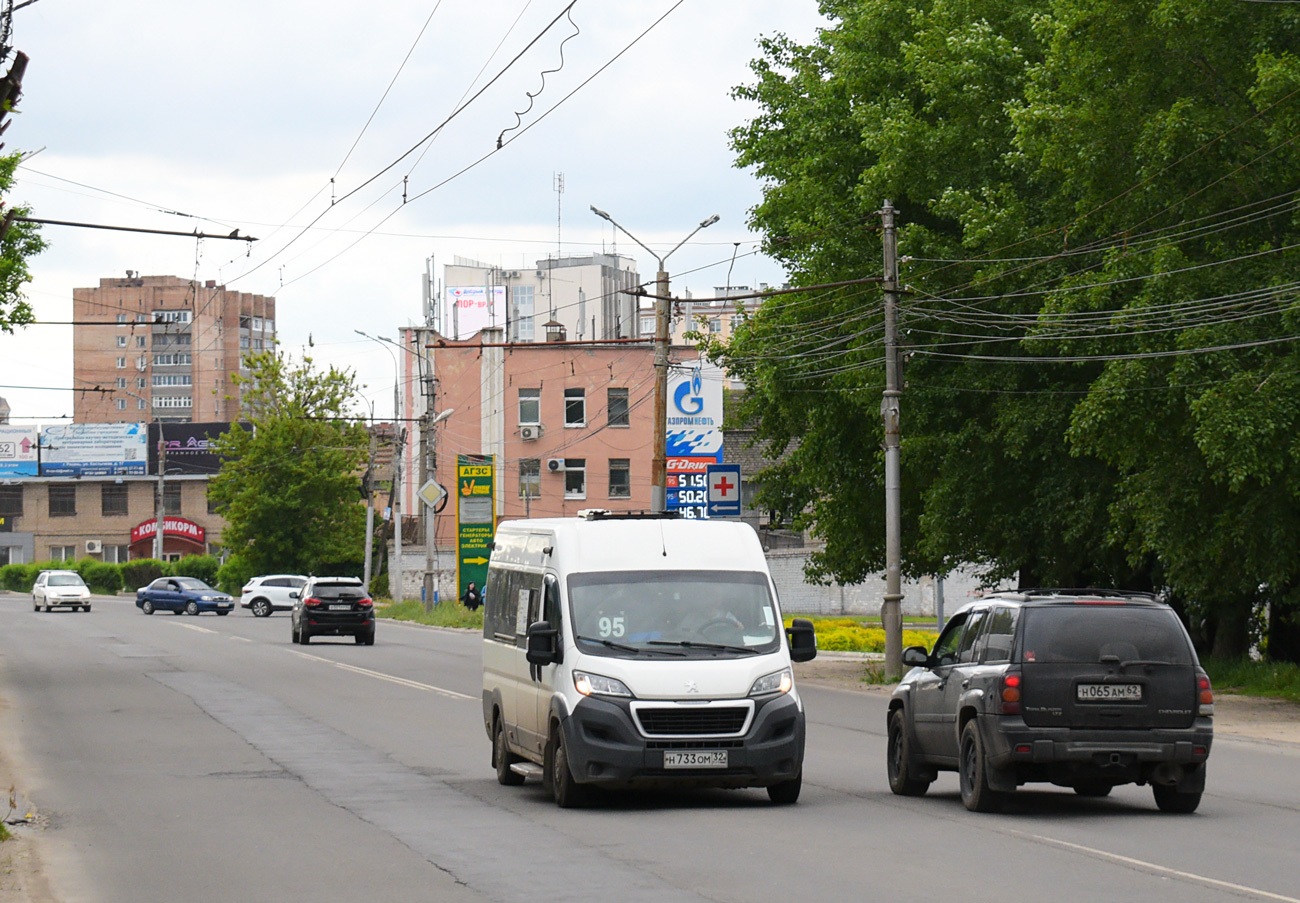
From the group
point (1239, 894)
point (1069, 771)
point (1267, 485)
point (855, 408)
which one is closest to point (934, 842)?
point (1069, 771)

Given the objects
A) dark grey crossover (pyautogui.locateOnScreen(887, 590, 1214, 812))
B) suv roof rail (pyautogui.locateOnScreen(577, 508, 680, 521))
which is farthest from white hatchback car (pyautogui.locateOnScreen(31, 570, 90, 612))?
dark grey crossover (pyautogui.locateOnScreen(887, 590, 1214, 812))

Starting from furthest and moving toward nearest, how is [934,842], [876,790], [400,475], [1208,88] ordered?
[400,475] → [1208,88] → [876,790] → [934,842]

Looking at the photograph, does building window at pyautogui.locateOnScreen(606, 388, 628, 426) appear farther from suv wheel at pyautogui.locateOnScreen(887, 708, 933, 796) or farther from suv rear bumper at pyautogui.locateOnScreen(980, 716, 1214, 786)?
suv rear bumper at pyautogui.locateOnScreen(980, 716, 1214, 786)

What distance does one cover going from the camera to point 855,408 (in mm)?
34312

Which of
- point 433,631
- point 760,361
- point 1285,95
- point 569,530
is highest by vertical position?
point 1285,95

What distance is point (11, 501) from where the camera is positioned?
383ft

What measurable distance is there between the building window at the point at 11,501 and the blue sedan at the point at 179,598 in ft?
165

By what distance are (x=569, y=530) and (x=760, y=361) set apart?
852 inches

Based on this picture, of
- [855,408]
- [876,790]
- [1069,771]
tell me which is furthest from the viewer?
[855,408]

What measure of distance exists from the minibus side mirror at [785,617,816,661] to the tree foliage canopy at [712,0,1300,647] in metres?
10.5

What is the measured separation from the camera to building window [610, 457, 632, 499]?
8006 centimetres

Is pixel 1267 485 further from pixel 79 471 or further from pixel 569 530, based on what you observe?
pixel 79 471

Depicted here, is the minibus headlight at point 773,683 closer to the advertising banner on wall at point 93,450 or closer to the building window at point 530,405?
the building window at point 530,405

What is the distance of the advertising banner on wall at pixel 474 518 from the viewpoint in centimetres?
5453
